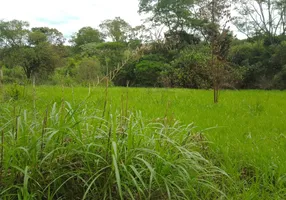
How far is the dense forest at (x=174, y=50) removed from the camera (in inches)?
667

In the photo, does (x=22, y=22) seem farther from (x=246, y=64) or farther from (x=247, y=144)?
(x=247, y=144)

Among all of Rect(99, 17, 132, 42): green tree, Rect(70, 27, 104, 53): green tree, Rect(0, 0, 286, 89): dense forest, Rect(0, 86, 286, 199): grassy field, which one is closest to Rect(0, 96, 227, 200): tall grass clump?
Rect(0, 86, 286, 199): grassy field

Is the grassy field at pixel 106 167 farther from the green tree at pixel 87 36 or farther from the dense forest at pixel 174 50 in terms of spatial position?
the green tree at pixel 87 36

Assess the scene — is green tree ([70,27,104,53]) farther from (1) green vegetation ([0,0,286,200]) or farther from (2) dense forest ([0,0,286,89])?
(1) green vegetation ([0,0,286,200])

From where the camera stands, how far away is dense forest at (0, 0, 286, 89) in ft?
→ 55.6

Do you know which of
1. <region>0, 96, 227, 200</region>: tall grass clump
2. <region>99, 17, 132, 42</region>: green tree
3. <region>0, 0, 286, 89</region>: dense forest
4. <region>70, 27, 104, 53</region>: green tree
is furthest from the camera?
<region>70, 27, 104, 53</region>: green tree

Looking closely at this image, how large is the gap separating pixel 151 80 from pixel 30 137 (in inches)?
772

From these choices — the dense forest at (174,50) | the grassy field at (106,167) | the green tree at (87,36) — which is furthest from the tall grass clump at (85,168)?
the green tree at (87,36)

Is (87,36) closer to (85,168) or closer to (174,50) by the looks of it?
(174,50)

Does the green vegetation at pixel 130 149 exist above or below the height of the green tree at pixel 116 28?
below

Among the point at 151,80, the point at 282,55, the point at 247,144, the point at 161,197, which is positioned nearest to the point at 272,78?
the point at 282,55

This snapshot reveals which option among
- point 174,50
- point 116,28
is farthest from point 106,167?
point 116,28

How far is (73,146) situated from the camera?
6.00 feet

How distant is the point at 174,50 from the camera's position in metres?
23.8
